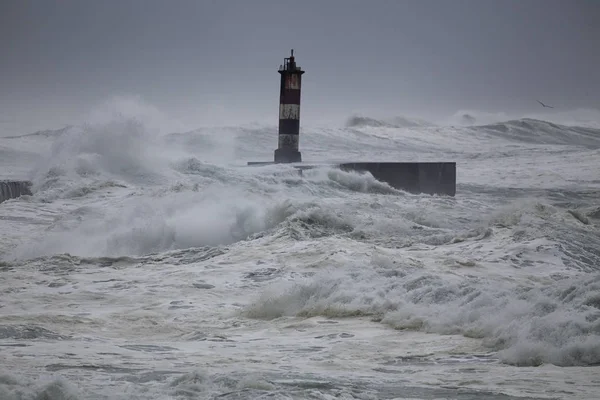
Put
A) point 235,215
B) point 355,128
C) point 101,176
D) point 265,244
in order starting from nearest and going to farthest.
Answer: point 265,244
point 235,215
point 101,176
point 355,128

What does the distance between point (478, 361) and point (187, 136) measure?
24373 mm

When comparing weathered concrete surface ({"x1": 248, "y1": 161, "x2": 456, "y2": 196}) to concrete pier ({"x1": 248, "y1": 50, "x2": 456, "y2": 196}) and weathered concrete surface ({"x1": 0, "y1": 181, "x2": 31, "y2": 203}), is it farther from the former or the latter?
weathered concrete surface ({"x1": 0, "y1": 181, "x2": 31, "y2": 203})

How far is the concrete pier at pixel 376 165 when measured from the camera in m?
17.8

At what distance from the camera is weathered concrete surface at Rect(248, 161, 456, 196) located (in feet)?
58.2

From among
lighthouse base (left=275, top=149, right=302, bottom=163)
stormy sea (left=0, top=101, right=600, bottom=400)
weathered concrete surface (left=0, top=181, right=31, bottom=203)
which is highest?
lighthouse base (left=275, top=149, right=302, bottom=163)

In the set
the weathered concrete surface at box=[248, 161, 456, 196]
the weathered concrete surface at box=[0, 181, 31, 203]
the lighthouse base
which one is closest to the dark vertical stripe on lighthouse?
the lighthouse base

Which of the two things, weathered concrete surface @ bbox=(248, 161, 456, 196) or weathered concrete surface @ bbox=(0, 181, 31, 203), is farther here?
weathered concrete surface @ bbox=(248, 161, 456, 196)

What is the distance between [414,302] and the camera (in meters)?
5.73

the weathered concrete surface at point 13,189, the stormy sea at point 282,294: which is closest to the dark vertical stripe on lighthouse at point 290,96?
the stormy sea at point 282,294

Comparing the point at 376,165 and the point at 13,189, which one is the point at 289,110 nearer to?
the point at 376,165

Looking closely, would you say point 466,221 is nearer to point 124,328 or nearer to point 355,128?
point 124,328

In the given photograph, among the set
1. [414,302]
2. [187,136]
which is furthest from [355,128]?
[414,302]

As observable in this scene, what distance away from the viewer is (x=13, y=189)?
1348cm

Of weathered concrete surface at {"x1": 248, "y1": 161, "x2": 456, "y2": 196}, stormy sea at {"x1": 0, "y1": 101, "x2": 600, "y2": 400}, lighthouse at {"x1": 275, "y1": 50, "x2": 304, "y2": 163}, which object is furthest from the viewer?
lighthouse at {"x1": 275, "y1": 50, "x2": 304, "y2": 163}
